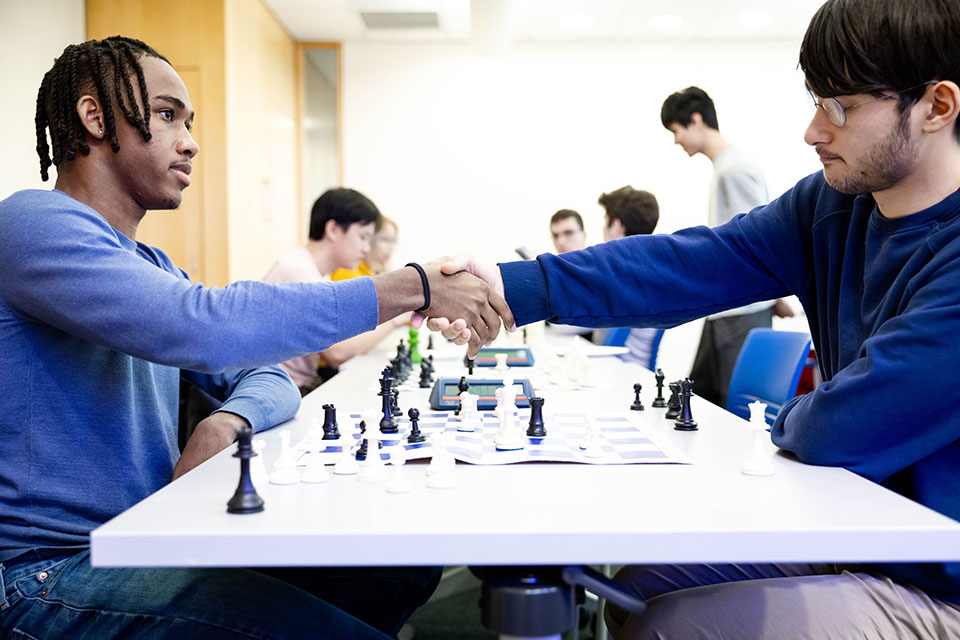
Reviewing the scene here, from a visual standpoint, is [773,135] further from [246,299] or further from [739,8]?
[246,299]

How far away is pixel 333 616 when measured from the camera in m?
1.18

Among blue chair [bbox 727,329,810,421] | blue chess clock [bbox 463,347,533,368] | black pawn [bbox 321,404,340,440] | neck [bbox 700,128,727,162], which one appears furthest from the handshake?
neck [bbox 700,128,727,162]

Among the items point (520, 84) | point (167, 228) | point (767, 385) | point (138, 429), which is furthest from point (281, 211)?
point (138, 429)

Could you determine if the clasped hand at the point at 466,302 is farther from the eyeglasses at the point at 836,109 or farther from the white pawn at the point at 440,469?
the eyeglasses at the point at 836,109

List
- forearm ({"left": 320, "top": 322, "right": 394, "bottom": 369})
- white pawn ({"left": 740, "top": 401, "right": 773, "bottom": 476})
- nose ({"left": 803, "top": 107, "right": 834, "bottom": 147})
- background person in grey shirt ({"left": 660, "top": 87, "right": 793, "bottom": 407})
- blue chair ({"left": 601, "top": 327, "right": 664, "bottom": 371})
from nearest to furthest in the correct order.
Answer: white pawn ({"left": 740, "top": 401, "right": 773, "bottom": 476})
nose ({"left": 803, "top": 107, "right": 834, "bottom": 147})
forearm ({"left": 320, "top": 322, "right": 394, "bottom": 369})
blue chair ({"left": 601, "top": 327, "right": 664, "bottom": 371})
background person in grey shirt ({"left": 660, "top": 87, "right": 793, "bottom": 407})

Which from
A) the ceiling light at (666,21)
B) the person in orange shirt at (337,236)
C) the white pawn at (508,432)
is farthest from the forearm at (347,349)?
the ceiling light at (666,21)

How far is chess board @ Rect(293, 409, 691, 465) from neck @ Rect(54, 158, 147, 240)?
1.88 feet

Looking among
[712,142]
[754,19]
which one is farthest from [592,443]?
[754,19]

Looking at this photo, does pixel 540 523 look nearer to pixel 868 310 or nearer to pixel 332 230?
pixel 868 310

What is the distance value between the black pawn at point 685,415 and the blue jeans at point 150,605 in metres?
0.77

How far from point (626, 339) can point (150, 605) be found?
307 cm

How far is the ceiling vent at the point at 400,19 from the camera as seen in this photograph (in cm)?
685

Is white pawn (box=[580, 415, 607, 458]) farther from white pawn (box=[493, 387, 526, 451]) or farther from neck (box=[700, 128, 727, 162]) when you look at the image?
neck (box=[700, 128, 727, 162])

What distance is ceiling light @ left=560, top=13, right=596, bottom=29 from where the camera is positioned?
695 centimetres
